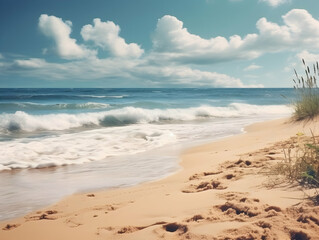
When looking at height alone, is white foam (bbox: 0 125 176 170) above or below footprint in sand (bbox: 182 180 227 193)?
below

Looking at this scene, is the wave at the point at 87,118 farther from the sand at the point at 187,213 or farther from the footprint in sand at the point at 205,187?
the footprint in sand at the point at 205,187

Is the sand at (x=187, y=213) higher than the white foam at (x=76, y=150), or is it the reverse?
the sand at (x=187, y=213)

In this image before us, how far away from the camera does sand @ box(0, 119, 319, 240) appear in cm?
198

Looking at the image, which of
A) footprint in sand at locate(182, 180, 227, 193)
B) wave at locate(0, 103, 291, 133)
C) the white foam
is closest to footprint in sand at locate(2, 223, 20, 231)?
footprint in sand at locate(182, 180, 227, 193)

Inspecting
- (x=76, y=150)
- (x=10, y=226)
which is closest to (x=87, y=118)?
(x=76, y=150)

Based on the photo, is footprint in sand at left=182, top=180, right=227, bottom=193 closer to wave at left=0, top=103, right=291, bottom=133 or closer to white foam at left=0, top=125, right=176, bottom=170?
white foam at left=0, top=125, right=176, bottom=170

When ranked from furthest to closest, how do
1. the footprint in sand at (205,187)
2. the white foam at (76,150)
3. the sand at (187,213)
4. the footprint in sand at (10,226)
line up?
the white foam at (76,150) < the footprint in sand at (205,187) < the footprint in sand at (10,226) < the sand at (187,213)

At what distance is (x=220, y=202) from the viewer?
2.57m

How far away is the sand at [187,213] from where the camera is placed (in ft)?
6.50

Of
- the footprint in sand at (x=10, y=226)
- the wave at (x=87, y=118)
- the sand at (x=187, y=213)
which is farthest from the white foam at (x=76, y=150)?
the wave at (x=87, y=118)

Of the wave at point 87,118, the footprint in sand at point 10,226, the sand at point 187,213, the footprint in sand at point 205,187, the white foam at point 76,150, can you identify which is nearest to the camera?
the sand at point 187,213

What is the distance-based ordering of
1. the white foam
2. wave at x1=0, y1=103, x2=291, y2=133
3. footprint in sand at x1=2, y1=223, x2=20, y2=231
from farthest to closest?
wave at x1=0, y1=103, x2=291, y2=133 < the white foam < footprint in sand at x1=2, y1=223, x2=20, y2=231

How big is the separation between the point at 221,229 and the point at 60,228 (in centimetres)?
140

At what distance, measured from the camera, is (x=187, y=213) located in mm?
2441
